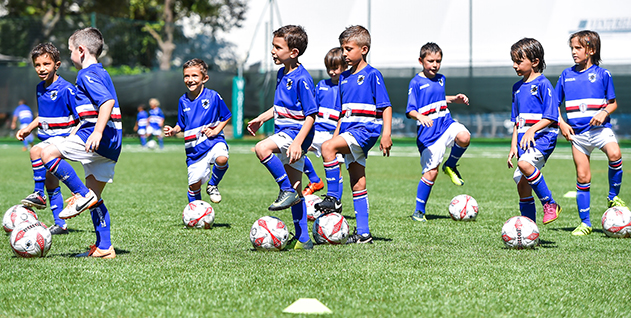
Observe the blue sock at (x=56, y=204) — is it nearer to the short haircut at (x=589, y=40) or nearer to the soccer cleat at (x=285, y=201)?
the soccer cleat at (x=285, y=201)

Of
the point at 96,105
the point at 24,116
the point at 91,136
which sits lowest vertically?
the point at 24,116

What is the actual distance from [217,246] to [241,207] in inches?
113

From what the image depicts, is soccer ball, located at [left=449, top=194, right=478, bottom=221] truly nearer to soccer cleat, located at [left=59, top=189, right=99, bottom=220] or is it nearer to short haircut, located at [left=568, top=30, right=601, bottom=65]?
short haircut, located at [left=568, top=30, right=601, bottom=65]

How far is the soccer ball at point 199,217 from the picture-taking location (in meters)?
6.48

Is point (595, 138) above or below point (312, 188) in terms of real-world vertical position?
above

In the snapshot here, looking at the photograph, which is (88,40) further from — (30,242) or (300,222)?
(300,222)

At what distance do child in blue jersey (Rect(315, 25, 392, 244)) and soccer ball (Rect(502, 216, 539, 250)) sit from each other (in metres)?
1.12

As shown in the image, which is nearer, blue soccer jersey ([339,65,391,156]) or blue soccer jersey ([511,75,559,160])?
blue soccer jersey ([339,65,391,156])

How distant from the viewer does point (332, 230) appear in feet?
17.8

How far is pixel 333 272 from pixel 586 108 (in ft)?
11.5

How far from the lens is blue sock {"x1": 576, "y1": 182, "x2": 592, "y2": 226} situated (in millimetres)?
6305

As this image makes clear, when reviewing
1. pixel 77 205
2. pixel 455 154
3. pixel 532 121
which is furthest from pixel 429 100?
pixel 77 205

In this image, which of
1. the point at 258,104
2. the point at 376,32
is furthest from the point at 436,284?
the point at 376,32

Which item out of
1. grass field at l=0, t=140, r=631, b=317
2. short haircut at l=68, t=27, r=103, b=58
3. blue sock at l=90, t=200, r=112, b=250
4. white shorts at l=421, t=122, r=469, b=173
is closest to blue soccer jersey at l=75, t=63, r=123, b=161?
short haircut at l=68, t=27, r=103, b=58
